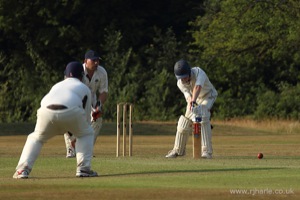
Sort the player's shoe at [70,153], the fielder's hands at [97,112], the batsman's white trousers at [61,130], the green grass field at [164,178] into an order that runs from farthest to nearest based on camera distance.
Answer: the player's shoe at [70,153]
the fielder's hands at [97,112]
the batsman's white trousers at [61,130]
the green grass field at [164,178]

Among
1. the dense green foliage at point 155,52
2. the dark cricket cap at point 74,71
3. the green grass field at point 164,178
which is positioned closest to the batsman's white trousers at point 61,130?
the green grass field at point 164,178

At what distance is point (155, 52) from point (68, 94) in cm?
3293

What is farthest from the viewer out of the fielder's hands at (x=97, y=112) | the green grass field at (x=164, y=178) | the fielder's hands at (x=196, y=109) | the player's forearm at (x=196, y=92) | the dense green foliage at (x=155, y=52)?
the dense green foliage at (x=155, y=52)

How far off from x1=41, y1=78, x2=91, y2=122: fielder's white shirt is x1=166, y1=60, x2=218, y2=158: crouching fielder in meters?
4.01

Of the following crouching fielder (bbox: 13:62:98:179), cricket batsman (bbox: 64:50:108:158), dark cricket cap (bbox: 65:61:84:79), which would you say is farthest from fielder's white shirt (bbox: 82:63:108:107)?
crouching fielder (bbox: 13:62:98:179)

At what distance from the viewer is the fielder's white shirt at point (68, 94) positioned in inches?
543

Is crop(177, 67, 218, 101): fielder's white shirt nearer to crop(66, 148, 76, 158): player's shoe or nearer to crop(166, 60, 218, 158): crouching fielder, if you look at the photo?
crop(166, 60, 218, 158): crouching fielder

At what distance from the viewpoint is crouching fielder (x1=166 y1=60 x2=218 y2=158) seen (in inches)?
709

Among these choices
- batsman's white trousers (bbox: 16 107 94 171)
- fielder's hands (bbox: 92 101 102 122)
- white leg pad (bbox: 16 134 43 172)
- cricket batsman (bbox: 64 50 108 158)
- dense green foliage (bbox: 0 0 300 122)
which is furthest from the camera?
dense green foliage (bbox: 0 0 300 122)

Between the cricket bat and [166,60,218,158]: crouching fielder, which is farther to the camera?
the cricket bat

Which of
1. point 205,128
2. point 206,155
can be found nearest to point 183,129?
point 205,128

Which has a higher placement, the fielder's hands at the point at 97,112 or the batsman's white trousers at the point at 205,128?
the fielder's hands at the point at 97,112

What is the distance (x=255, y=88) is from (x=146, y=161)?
28.7m

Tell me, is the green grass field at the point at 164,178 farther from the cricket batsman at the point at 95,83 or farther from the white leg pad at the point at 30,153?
the cricket batsman at the point at 95,83
